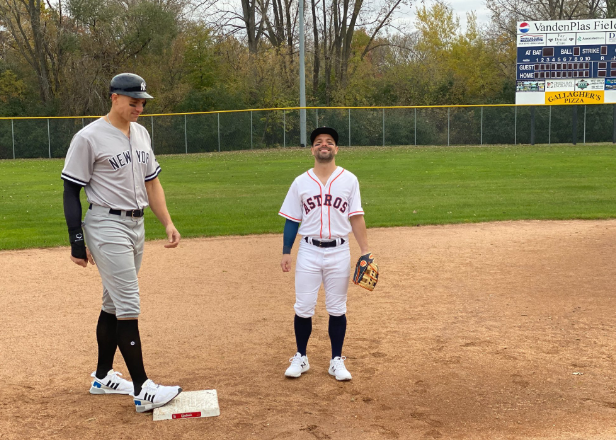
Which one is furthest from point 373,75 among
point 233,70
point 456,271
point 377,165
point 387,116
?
point 456,271

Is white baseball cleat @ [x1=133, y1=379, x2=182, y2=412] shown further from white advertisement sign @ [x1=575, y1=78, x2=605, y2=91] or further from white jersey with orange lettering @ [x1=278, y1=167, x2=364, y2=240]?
white advertisement sign @ [x1=575, y1=78, x2=605, y2=91]

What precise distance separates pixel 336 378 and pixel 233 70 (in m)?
40.4

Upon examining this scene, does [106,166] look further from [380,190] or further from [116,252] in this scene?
[380,190]

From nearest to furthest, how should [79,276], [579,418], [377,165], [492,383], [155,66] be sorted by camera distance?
1. [579,418]
2. [492,383]
3. [79,276]
4. [377,165]
5. [155,66]

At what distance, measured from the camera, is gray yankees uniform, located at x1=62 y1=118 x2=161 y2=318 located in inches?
167

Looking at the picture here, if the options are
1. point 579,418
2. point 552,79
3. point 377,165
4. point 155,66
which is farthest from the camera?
point 155,66

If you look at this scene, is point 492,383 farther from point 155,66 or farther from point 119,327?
point 155,66

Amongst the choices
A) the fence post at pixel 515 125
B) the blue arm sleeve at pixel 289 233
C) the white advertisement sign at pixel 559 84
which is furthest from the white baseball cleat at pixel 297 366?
the fence post at pixel 515 125

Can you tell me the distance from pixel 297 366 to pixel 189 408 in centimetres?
94

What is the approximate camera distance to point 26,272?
28.7ft

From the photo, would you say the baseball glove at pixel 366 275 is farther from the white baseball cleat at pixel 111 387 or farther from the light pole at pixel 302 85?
the light pole at pixel 302 85

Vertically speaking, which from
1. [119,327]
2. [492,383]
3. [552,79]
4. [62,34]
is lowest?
[492,383]

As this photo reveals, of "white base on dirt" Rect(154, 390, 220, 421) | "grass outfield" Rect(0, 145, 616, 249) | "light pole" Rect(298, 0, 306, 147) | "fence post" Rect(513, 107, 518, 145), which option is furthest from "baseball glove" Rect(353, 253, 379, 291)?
"fence post" Rect(513, 107, 518, 145)

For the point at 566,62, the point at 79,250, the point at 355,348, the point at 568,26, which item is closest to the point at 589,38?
the point at 568,26
